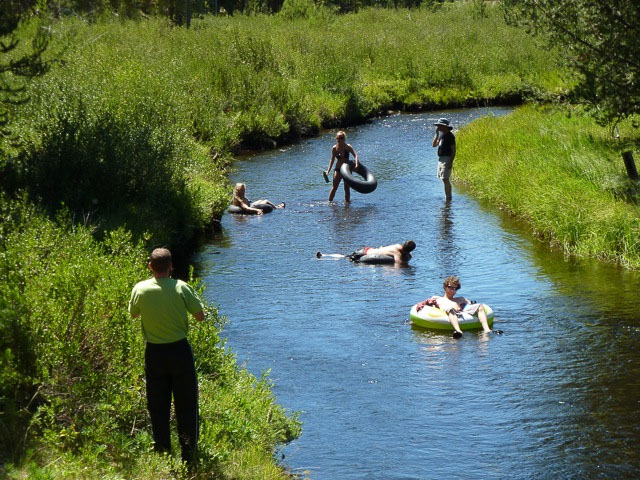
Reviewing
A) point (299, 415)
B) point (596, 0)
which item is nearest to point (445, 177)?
point (596, 0)

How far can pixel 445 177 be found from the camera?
74.8ft

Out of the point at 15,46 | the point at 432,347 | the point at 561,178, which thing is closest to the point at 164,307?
the point at 432,347

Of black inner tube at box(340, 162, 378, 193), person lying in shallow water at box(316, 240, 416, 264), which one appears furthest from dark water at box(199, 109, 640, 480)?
black inner tube at box(340, 162, 378, 193)

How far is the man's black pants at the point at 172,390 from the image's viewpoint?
25.7 feet

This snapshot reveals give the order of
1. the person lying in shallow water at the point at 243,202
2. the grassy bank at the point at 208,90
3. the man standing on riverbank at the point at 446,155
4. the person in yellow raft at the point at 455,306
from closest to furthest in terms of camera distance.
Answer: the person in yellow raft at the point at 455,306
the grassy bank at the point at 208,90
the person lying in shallow water at the point at 243,202
the man standing on riverbank at the point at 446,155

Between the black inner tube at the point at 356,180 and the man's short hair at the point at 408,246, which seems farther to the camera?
the black inner tube at the point at 356,180

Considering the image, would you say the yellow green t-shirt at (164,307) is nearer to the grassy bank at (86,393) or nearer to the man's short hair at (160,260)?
the man's short hair at (160,260)

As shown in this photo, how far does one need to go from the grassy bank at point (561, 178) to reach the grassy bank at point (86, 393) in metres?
9.52

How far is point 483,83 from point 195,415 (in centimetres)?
3689

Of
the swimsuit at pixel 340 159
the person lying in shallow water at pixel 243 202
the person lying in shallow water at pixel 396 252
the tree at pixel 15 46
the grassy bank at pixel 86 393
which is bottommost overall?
the person lying in shallow water at pixel 243 202

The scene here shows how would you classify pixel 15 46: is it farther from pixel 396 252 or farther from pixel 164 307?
pixel 396 252

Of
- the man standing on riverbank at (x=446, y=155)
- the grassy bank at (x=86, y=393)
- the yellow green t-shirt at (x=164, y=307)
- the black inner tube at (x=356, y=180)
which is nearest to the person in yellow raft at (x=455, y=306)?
the grassy bank at (x=86, y=393)

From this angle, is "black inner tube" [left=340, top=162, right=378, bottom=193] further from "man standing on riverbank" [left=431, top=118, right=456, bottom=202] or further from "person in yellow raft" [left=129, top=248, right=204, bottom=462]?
"person in yellow raft" [left=129, top=248, right=204, bottom=462]

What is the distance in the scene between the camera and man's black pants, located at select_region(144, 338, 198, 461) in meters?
7.82
